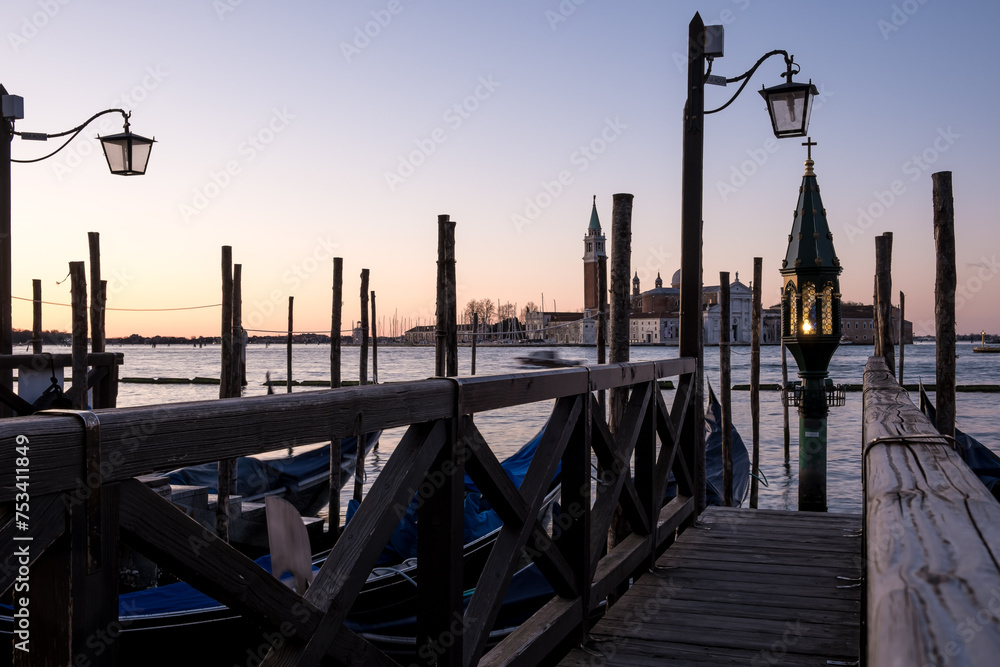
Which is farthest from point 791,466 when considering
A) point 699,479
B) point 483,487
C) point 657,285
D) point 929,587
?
point 657,285

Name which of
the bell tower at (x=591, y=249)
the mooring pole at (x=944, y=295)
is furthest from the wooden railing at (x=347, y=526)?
the bell tower at (x=591, y=249)

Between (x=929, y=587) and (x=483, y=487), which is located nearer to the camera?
(x=929, y=587)

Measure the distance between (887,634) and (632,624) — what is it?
311 cm

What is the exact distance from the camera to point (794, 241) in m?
9.78

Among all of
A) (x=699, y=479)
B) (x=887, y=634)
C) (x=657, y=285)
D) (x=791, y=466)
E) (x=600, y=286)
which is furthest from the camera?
(x=657, y=285)

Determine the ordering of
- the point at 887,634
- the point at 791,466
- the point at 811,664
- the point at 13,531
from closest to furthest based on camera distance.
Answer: the point at 887,634 < the point at 13,531 < the point at 811,664 < the point at 791,466

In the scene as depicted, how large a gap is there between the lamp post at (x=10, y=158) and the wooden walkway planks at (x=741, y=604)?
4922mm

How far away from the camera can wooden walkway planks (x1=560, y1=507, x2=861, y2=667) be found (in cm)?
324

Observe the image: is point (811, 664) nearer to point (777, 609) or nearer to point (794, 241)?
point (777, 609)

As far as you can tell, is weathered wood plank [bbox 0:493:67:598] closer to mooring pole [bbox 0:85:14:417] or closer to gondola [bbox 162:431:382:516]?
mooring pole [bbox 0:85:14:417]

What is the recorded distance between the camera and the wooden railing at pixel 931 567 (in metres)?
0.62

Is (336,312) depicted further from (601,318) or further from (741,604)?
(741,604)

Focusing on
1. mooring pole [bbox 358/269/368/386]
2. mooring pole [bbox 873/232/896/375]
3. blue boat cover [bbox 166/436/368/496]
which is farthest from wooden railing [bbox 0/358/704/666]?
mooring pole [bbox 358/269/368/386]

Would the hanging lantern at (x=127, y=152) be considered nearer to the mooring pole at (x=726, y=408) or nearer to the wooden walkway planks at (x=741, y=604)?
the wooden walkway planks at (x=741, y=604)
